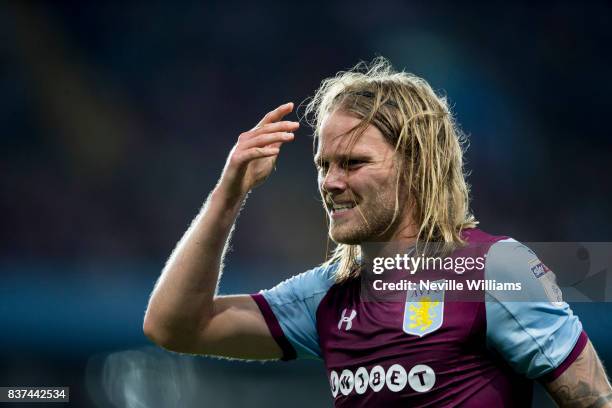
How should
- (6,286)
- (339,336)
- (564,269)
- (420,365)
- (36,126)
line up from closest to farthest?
1. (420,365)
2. (339,336)
3. (564,269)
4. (6,286)
5. (36,126)

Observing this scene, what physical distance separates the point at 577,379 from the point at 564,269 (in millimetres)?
1496

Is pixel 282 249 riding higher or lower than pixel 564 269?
higher

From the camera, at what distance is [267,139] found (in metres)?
2.32

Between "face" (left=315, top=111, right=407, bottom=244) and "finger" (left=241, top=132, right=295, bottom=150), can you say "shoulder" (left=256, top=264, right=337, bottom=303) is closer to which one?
"face" (left=315, top=111, right=407, bottom=244)

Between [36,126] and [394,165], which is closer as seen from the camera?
[394,165]

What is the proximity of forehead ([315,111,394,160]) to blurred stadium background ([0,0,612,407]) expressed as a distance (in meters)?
4.45

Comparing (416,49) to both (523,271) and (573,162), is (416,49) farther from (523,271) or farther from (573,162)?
(523,271)

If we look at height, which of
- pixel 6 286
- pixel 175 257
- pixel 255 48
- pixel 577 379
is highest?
pixel 255 48

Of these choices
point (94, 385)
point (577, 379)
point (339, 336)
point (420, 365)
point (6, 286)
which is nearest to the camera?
point (577, 379)

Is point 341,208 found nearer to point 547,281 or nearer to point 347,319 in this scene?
point 347,319

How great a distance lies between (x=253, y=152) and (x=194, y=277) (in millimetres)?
419

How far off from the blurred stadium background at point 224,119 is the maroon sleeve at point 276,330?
166 inches

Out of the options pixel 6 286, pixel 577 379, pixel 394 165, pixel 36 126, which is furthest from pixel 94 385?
pixel 577 379

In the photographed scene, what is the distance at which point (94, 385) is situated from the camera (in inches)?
225
